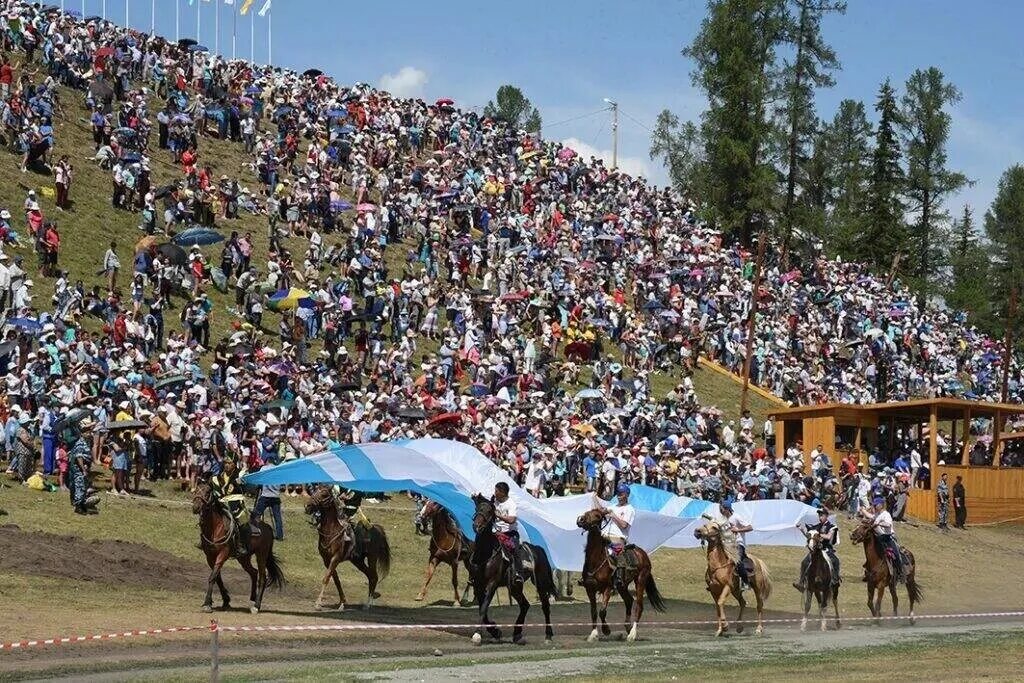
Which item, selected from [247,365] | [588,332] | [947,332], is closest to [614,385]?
[588,332]

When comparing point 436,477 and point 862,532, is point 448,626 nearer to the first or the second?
point 436,477

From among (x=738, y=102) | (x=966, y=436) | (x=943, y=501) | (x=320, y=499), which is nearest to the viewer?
(x=320, y=499)

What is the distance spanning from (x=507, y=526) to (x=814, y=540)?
8.03 m

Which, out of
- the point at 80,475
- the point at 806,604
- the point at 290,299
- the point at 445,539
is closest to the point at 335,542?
the point at 445,539

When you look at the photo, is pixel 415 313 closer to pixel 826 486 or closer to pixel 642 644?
pixel 826 486

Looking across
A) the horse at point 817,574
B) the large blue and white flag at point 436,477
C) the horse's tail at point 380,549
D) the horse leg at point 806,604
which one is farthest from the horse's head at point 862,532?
the horse's tail at point 380,549

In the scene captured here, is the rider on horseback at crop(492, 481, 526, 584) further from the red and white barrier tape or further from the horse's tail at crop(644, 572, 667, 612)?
the horse's tail at crop(644, 572, 667, 612)

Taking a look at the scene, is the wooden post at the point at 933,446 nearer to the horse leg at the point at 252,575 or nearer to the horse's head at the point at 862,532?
the horse's head at the point at 862,532

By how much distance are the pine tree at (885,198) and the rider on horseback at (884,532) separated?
221ft

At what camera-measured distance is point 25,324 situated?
36.8 metres

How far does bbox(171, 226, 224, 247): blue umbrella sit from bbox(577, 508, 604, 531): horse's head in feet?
87.2

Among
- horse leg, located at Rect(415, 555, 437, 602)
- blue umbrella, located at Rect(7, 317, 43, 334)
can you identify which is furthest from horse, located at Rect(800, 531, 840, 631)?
blue umbrella, located at Rect(7, 317, 43, 334)

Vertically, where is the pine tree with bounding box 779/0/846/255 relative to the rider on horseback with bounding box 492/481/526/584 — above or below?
above

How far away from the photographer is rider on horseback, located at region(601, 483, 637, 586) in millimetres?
25484
